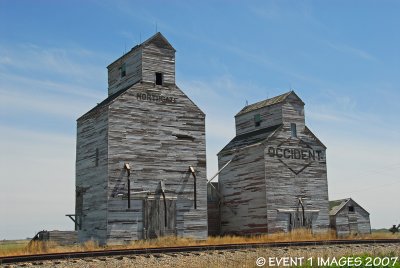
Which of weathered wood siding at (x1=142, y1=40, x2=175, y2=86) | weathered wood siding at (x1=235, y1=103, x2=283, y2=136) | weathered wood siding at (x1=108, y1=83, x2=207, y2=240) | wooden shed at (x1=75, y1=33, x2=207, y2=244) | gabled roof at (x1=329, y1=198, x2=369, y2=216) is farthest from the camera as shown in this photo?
gabled roof at (x1=329, y1=198, x2=369, y2=216)

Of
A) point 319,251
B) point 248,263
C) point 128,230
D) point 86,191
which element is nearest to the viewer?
point 248,263

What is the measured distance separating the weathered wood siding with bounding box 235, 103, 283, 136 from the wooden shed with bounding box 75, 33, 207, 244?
8.67 m

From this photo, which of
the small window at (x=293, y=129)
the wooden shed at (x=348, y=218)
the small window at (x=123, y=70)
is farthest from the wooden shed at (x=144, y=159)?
the wooden shed at (x=348, y=218)

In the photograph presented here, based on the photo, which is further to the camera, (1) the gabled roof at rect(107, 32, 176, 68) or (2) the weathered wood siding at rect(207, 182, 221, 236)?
(2) the weathered wood siding at rect(207, 182, 221, 236)

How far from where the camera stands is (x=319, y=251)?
2305cm

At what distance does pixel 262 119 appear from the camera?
40.7 m

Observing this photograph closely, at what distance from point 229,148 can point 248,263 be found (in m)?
23.1

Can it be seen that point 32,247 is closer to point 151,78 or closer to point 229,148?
point 151,78

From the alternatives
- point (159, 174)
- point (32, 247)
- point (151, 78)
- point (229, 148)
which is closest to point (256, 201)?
point (229, 148)

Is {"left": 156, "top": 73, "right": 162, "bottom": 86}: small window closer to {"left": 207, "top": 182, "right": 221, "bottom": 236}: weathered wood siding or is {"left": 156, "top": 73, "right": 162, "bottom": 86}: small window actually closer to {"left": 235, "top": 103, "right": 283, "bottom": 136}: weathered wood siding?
{"left": 235, "top": 103, "right": 283, "bottom": 136}: weathered wood siding

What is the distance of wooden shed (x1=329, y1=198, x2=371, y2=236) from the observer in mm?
40250

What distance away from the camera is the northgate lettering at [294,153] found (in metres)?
37.2

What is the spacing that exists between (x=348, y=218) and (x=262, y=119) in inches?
426

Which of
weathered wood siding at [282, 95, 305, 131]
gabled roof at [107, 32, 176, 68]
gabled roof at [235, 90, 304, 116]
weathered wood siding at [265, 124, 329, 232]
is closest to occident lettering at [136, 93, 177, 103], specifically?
gabled roof at [107, 32, 176, 68]
